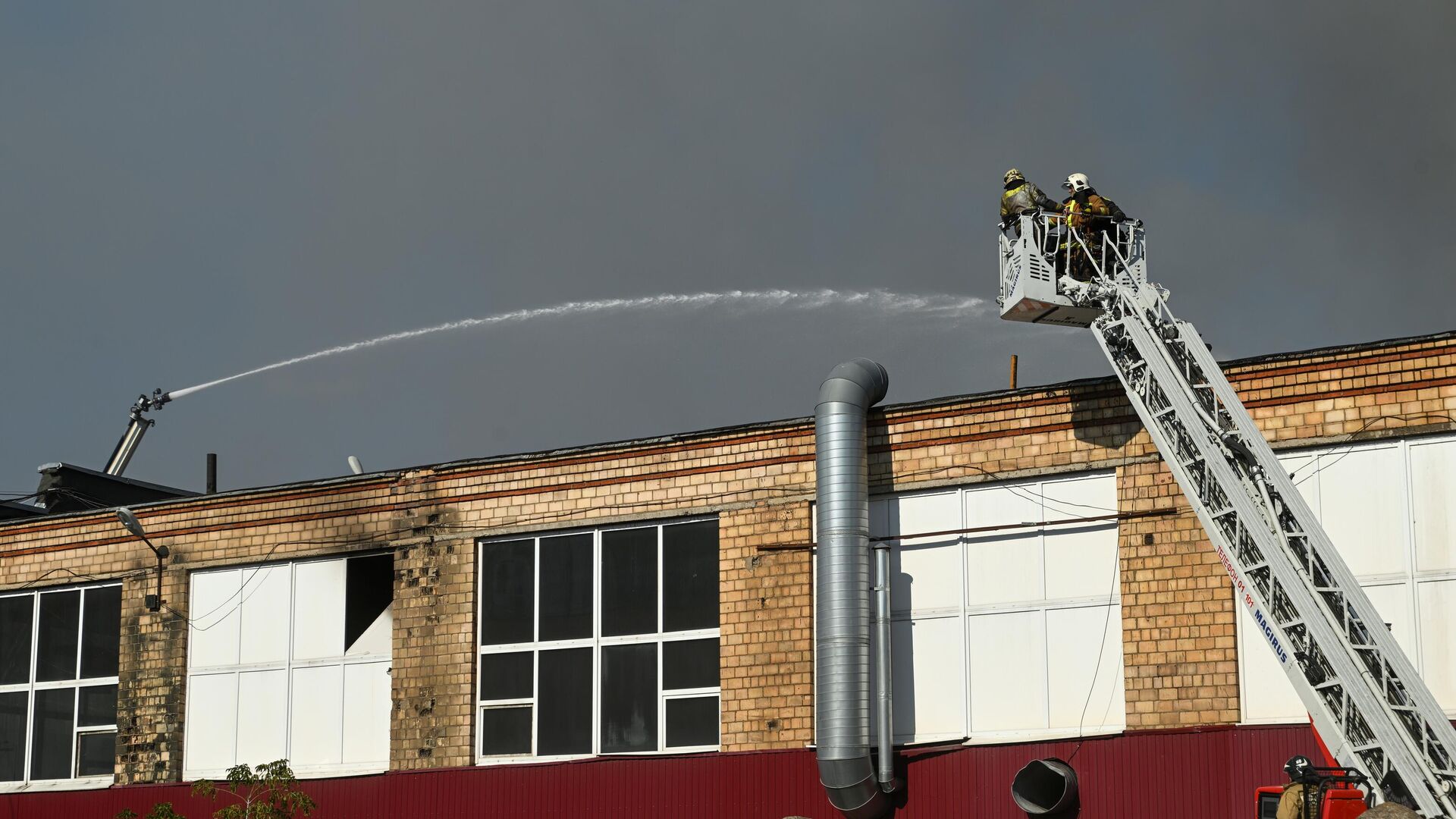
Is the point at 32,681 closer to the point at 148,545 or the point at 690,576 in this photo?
the point at 148,545

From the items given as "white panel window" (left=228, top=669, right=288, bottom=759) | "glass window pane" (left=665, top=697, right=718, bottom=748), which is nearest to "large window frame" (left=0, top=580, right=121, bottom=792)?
"white panel window" (left=228, top=669, right=288, bottom=759)

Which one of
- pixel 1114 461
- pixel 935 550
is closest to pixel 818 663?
pixel 935 550

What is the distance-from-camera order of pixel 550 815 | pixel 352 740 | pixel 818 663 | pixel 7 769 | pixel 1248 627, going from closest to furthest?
pixel 1248 627
pixel 818 663
pixel 550 815
pixel 352 740
pixel 7 769

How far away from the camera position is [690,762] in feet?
72.5

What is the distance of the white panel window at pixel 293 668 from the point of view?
24.8m

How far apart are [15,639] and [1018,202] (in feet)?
57.3

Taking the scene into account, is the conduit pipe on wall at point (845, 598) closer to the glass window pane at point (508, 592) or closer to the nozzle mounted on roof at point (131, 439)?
the glass window pane at point (508, 592)

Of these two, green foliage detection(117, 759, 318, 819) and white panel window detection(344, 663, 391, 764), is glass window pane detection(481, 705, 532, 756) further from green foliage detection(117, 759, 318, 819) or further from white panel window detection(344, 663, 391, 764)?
green foliage detection(117, 759, 318, 819)

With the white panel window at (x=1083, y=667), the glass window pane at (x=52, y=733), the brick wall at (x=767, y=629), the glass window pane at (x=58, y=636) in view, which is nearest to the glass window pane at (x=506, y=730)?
the brick wall at (x=767, y=629)

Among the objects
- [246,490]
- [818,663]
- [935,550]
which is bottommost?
[818,663]

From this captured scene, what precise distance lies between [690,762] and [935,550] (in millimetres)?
4037

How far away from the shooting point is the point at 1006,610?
68.1 feet

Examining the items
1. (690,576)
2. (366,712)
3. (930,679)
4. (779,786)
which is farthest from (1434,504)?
(366,712)

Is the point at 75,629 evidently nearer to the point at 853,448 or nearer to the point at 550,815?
the point at 550,815
